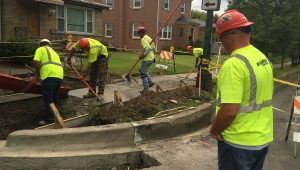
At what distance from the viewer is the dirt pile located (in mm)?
5391

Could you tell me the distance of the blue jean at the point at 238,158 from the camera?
2.50 meters

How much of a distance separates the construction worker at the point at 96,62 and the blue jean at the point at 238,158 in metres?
4.94

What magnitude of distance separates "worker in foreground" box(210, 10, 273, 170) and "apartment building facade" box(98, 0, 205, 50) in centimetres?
2647

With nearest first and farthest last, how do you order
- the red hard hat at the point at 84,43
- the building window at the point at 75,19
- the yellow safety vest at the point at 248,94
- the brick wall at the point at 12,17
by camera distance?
the yellow safety vest at the point at 248,94 → the red hard hat at the point at 84,43 → the brick wall at the point at 12,17 → the building window at the point at 75,19

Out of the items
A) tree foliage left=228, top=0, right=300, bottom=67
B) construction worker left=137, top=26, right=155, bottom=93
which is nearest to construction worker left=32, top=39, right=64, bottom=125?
construction worker left=137, top=26, right=155, bottom=93

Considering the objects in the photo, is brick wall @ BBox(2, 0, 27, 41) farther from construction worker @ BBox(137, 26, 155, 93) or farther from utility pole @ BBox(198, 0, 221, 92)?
utility pole @ BBox(198, 0, 221, 92)

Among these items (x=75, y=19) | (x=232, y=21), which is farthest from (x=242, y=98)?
(x=75, y=19)

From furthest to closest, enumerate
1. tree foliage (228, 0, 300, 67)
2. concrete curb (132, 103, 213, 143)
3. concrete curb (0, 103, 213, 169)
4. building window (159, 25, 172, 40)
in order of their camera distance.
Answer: building window (159, 25, 172, 40)
tree foliage (228, 0, 300, 67)
concrete curb (132, 103, 213, 143)
concrete curb (0, 103, 213, 169)

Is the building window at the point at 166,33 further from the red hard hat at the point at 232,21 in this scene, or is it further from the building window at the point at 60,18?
the red hard hat at the point at 232,21

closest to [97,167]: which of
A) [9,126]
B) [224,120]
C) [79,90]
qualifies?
[9,126]

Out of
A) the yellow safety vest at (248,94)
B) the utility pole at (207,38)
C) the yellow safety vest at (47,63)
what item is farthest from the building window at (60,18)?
the yellow safety vest at (248,94)

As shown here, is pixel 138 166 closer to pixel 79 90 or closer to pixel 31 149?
pixel 31 149

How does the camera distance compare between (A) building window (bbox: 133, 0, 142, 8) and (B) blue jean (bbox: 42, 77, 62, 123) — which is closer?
(B) blue jean (bbox: 42, 77, 62, 123)

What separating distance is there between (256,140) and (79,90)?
6580 mm
